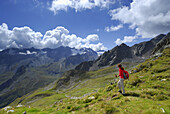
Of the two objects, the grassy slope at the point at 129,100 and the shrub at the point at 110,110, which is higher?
the shrub at the point at 110,110

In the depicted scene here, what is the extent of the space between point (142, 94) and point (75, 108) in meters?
8.23

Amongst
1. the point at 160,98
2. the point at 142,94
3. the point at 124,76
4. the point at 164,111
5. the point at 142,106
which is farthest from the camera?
the point at 124,76

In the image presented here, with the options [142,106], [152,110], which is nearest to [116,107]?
[142,106]

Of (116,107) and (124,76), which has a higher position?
(124,76)

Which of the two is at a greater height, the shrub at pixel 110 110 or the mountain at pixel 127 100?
the shrub at pixel 110 110

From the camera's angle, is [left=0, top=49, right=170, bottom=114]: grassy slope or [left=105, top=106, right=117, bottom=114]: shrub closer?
[left=105, top=106, right=117, bottom=114]: shrub

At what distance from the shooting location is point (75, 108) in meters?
12.5

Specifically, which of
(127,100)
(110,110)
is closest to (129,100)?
(127,100)

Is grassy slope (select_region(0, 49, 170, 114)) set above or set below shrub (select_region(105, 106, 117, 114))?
below

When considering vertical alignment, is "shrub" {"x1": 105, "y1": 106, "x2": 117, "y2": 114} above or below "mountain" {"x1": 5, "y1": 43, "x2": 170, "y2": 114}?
above

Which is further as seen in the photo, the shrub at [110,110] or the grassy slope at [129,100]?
the grassy slope at [129,100]

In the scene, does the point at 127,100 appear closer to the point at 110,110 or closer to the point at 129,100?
the point at 129,100

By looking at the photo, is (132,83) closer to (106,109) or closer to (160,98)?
(160,98)

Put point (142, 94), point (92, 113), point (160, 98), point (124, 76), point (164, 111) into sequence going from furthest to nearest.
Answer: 1. point (124, 76)
2. point (142, 94)
3. point (160, 98)
4. point (92, 113)
5. point (164, 111)
